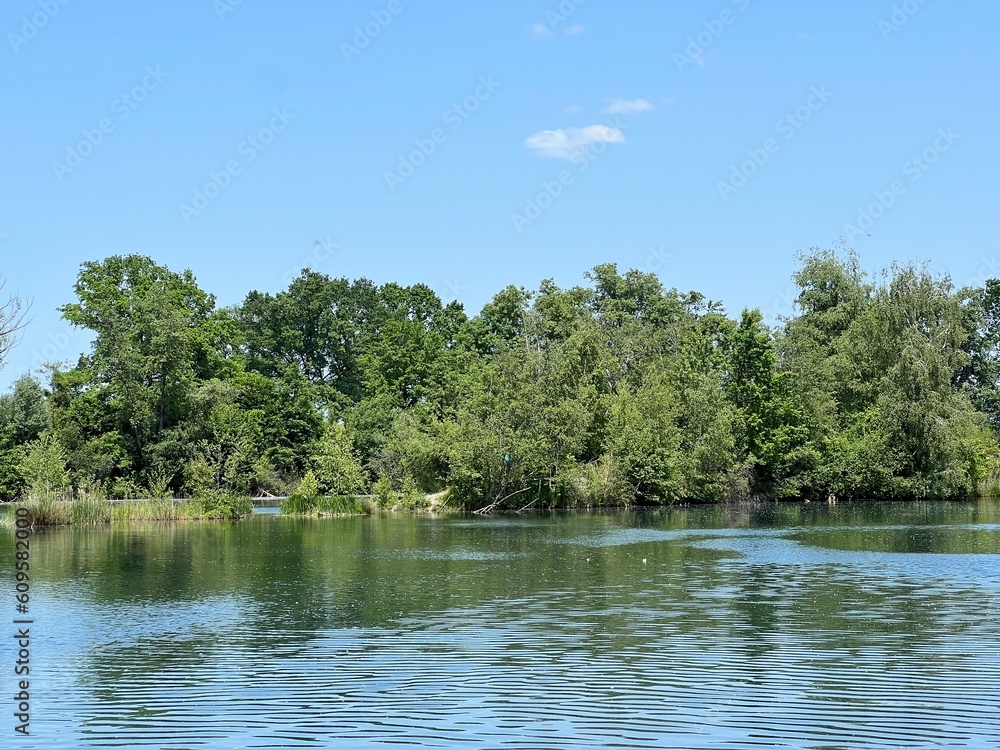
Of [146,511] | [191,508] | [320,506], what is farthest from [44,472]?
[320,506]

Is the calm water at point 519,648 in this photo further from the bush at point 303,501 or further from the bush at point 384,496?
the bush at point 384,496

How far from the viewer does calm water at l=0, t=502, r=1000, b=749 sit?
42.2 ft

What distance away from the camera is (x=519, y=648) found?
1762 cm

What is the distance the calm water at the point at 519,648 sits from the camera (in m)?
12.9

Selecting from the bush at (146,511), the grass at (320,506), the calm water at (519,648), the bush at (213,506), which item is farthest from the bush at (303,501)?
the calm water at (519,648)

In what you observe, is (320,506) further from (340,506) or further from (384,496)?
(384,496)

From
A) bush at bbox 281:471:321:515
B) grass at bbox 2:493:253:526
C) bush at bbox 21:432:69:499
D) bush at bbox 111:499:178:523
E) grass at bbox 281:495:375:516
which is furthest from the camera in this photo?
grass at bbox 281:495:375:516

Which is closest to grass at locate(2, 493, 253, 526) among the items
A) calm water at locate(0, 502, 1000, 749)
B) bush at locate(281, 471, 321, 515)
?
bush at locate(281, 471, 321, 515)

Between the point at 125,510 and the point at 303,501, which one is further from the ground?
the point at 303,501

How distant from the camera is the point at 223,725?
13203 millimetres

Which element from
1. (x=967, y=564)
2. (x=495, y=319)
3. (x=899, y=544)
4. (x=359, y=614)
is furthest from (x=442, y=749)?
(x=495, y=319)

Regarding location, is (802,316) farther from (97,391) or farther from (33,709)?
(33,709)

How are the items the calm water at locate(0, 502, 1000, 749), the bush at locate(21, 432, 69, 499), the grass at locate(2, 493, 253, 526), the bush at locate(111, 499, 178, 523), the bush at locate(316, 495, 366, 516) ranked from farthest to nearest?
the bush at locate(316, 495, 366, 516)
the bush at locate(111, 499, 178, 523)
the bush at locate(21, 432, 69, 499)
the grass at locate(2, 493, 253, 526)
the calm water at locate(0, 502, 1000, 749)

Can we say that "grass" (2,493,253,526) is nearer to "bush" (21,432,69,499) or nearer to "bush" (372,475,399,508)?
"bush" (21,432,69,499)
